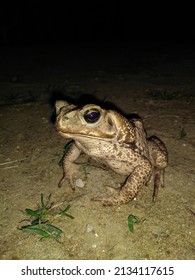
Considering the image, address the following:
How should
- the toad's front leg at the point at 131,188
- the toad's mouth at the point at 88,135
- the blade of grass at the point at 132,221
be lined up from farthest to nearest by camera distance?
the toad's front leg at the point at 131,188 → the toad's mouth at the point at 88,135 → the blade of grass at the point at 132,221

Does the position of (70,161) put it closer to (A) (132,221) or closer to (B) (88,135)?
(B) (88,135)

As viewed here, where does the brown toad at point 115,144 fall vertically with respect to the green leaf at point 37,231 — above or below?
above

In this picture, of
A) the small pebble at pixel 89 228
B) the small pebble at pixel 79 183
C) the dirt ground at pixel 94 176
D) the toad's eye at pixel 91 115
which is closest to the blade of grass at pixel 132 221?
the dirt ground at pixel 94 176

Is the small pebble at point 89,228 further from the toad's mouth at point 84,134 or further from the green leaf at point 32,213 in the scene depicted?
the toad's mouth at point 84,134

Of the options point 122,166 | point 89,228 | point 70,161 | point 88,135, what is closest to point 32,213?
point 89,228

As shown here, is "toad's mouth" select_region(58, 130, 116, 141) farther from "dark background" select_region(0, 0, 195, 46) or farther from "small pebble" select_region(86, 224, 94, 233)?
"dark background" select_region(0, 0, 195, 46)

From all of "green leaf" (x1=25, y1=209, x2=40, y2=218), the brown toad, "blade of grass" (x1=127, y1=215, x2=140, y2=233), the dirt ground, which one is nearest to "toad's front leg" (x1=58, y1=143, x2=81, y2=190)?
the brown toad
